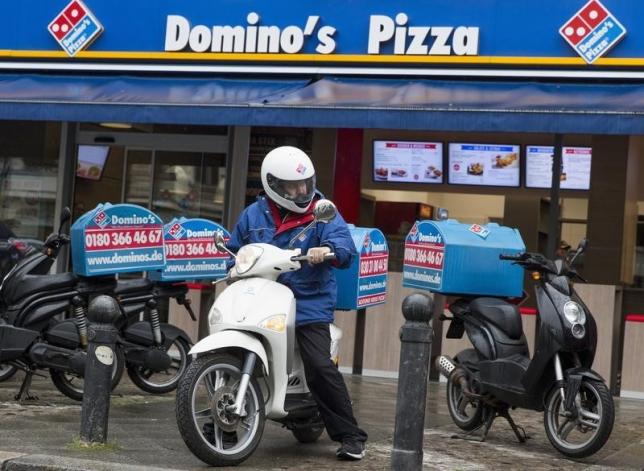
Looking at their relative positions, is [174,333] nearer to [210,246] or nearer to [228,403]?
[210,246]

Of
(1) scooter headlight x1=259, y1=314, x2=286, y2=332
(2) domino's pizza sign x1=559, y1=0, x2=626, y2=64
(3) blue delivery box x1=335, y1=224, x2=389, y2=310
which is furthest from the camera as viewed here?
(2) domino's pizza sign x1=559, y1=0, x2=626, y2=64

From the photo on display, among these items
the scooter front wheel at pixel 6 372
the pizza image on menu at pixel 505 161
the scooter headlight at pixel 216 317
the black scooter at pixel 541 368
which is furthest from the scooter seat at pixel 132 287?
the pizza image on menu at pixel 505 161

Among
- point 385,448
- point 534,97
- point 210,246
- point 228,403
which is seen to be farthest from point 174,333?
point 534,97

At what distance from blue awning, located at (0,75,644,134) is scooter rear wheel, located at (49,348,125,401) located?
134 inches

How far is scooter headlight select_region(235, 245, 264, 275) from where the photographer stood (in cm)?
632

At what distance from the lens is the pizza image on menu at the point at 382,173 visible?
1334 centimetres

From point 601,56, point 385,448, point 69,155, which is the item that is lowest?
point 385,448

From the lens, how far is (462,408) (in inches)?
307

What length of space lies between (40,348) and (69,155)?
661 centimetres

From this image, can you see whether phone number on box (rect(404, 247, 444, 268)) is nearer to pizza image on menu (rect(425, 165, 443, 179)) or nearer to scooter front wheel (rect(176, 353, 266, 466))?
scooter front wheel (rect(176, 353, 266, 466))

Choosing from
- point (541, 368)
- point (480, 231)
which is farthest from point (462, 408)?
point (480, 231)

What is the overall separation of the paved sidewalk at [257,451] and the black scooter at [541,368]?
0.19 metres

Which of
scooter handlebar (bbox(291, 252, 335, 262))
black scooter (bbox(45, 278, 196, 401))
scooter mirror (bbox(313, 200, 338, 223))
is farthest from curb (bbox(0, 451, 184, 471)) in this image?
black scooter (bbox(45, 278, 196, 401))

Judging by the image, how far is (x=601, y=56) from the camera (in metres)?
11.4
